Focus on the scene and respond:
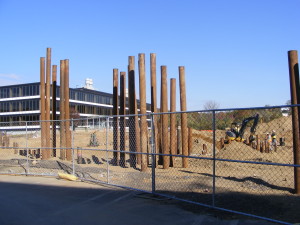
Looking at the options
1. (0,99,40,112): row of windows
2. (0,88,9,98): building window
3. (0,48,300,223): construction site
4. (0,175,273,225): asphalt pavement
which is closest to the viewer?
(0,175,273,225): asphalt pavement

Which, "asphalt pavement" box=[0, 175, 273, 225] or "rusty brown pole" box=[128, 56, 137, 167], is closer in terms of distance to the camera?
"asphalt pavement" box=[0, 175, 273, 225]

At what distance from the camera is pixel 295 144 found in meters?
7.22

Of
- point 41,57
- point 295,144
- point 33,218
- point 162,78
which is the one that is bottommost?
point 33,218

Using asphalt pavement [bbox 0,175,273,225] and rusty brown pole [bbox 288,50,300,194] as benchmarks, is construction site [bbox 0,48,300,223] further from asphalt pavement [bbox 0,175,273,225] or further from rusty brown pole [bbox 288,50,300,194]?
asphalt pavement [bbox 0,175,273,225]

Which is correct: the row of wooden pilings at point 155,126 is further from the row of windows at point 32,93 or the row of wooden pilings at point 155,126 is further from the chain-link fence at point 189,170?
the row of windows at point 32,93

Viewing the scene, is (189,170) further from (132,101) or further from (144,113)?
(132,101)

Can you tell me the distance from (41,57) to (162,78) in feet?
22.1

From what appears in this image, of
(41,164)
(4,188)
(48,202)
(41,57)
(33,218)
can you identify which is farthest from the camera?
(41,57)

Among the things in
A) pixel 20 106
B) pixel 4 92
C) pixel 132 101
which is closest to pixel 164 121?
pixel 132 101

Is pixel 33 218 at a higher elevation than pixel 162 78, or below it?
below

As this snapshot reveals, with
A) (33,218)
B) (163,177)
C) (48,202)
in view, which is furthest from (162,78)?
(33,218)

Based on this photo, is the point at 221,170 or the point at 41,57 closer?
the point at 221,170

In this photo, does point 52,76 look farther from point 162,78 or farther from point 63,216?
point 63,216

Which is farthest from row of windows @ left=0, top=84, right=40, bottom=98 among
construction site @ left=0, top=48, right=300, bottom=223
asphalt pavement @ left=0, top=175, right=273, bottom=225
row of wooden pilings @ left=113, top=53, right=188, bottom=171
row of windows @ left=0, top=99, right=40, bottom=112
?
asphalt pavement @ left=0, top=175, right=273, bottom=225
